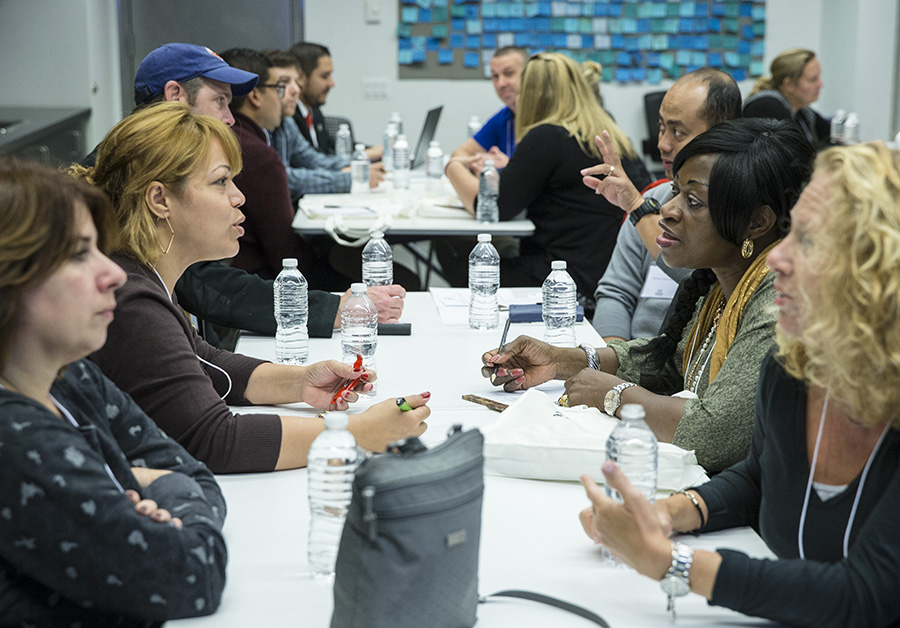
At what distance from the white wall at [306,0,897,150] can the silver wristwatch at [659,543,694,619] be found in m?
6.69

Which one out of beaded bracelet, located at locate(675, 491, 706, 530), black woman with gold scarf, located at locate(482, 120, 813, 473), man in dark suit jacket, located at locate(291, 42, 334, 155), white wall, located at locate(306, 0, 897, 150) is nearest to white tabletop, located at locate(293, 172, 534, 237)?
man in dark suit jacket, located at locate(291, 42, 334, 155)

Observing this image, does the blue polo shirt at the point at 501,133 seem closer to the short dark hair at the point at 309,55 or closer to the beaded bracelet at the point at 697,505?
the short dark hair at the point at 309,55

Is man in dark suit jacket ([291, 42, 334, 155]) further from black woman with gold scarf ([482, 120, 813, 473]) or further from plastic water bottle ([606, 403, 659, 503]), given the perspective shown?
plastic water bottle ([606, 403, 659, 503])

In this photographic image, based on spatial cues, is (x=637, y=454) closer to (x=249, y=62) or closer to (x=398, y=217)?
(x=398, y=217)

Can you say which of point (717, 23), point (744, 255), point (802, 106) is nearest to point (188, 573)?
point (744, 255)

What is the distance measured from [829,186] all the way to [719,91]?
6.06 feet

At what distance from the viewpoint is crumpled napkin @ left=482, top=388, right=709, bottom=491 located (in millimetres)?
1527

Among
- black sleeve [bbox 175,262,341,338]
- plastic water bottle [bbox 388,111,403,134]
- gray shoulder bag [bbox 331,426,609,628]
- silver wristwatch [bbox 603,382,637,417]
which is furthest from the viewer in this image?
plastic water bottle [bbox 388,111,403,134]

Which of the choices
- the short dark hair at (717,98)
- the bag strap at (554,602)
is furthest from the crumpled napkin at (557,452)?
the short dark hair at (717,98)

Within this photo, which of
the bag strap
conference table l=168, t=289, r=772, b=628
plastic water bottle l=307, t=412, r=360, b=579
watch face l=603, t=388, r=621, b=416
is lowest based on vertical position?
conference table l=168, t=289, r=772, b=628

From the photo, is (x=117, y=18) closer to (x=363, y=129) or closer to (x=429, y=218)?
(x=363, y=129)

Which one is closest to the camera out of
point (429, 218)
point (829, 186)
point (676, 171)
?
point (829, 186)

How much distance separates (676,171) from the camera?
81.0 inches

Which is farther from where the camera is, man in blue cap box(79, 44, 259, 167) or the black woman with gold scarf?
man in blue cap box(79, 44, 259, 167)
